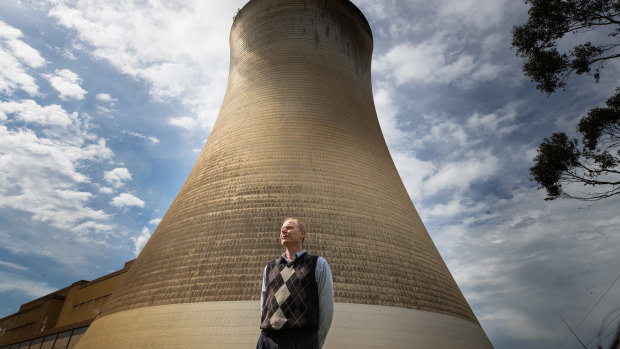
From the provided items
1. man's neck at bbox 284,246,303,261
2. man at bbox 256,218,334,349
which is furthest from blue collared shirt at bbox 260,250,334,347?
man's neck at bbox 284,246,303,261

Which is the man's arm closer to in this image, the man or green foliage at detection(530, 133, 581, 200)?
the man

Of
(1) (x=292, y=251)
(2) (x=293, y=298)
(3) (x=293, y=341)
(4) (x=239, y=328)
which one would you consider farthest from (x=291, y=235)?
(4) (x=239, y=328)

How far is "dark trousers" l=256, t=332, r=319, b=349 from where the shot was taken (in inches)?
73.5

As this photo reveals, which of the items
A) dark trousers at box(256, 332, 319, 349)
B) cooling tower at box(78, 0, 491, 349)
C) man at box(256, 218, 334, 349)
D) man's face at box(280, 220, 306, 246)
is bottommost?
dark trousers at box(256, 332, 319, 349)

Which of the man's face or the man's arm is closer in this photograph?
the man's arm

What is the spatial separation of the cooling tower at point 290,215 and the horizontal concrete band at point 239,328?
0.02m

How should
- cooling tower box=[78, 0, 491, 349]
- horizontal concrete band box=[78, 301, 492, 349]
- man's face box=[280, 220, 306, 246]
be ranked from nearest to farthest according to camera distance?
man's face box=[280, 220, 306, 246] → horizontal concrete band box=[78, 301, 492, 349] → cooling tower box=[78, 0, 491, 349]

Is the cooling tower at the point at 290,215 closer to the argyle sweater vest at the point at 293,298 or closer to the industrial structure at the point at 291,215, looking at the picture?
the industrial structure at the point at 291,215

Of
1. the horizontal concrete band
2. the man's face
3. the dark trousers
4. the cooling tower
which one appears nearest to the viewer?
the dark trousers

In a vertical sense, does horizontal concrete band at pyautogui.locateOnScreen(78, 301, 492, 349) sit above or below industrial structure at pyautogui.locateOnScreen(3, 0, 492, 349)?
below

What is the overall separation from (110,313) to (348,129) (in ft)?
22.5

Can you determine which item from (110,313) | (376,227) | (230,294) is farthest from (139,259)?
(376,227)

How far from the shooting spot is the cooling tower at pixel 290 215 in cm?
628

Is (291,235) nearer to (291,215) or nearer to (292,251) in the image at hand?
(292,251)
